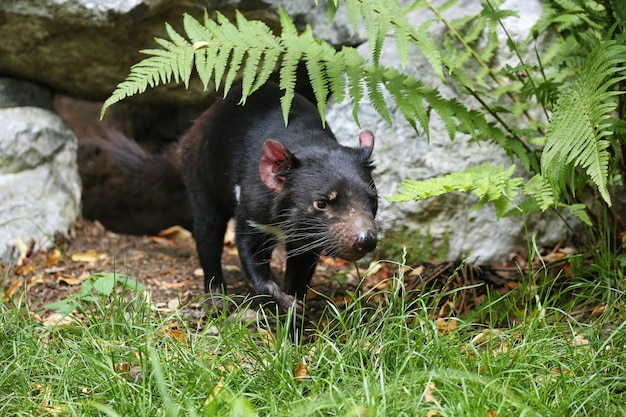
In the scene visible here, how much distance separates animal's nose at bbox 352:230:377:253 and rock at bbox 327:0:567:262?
Result: 1.23 metres

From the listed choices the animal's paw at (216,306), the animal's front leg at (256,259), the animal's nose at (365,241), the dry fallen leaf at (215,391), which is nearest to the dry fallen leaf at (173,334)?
the animal's paw at (216,306)

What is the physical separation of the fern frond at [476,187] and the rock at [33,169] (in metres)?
2.27

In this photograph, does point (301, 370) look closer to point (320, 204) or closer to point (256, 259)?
point (320, 204)

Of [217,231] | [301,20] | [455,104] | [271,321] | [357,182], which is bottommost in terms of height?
[271,321]

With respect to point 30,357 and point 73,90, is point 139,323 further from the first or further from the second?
point 73,90

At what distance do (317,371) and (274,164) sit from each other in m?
1.10

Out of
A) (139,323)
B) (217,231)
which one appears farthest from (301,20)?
(139,323)

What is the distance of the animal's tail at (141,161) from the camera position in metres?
4.70

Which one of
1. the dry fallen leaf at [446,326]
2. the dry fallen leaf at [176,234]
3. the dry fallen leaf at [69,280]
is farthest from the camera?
the dry fallen leaf at [176,234]

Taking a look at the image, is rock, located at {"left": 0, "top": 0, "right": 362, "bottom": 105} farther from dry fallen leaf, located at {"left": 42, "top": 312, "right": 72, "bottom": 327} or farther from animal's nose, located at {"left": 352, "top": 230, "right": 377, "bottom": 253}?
animal's nose, located at {"left": 352, "top": 230, "right": 377, "bottom": 253}

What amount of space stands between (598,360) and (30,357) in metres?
1.98

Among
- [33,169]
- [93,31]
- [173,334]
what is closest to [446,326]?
[173,334]

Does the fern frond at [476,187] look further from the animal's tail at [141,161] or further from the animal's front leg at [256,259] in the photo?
the animal's tail at [141,161]

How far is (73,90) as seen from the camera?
16.3 feet
